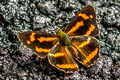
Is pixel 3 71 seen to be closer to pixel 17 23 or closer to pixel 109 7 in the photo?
pixel 17 23

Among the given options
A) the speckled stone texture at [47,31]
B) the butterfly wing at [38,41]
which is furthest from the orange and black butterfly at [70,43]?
the speckled stone texture at [47,31]

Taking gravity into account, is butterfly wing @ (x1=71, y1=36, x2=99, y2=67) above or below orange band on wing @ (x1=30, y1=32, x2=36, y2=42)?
below

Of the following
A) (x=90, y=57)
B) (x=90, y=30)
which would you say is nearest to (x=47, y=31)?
(x=90, y=30)

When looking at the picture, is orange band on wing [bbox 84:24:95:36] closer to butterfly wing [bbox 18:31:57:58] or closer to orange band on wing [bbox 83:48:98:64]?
orange band on wing [bbox 83:48:98:64]

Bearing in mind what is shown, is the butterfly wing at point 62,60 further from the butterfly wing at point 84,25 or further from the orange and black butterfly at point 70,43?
the butterfly wing at point 84,25

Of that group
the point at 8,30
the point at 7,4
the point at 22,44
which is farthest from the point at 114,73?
the point at 7,4

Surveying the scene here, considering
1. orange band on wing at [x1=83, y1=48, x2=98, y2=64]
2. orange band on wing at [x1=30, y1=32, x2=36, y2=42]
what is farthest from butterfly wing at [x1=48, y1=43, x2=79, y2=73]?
orange band on wing at [x1=30, y1=32, x2=36, y2=42]
